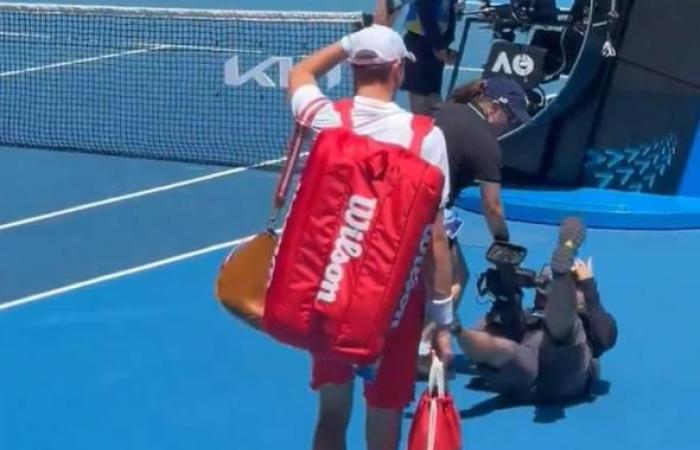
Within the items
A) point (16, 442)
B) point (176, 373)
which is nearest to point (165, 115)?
point (176, 373)

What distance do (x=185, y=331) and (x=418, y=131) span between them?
3259 millimetres

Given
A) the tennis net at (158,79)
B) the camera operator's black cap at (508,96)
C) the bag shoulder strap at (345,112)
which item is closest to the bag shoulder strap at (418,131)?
the bag shoulder strap at (345,112)

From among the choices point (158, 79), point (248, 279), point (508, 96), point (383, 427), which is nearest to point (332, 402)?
point (383, 427)

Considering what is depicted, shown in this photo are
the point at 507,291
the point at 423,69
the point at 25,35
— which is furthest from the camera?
the point at 25,35

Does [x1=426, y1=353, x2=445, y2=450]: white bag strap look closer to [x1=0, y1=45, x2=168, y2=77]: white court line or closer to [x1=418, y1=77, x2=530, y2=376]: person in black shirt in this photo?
[x1=418, y1=77, x2=530, y2=376]: person in black shirt

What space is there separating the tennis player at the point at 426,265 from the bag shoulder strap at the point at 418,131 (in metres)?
0.01

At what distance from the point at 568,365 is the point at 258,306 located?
203cm

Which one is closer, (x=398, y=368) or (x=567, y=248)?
(x=398, y=368)

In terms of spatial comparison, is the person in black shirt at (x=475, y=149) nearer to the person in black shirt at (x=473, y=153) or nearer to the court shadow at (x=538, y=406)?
the person in black shirt at (x=473, y=153)

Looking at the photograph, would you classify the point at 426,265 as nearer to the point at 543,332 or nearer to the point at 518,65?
the point at 543,332

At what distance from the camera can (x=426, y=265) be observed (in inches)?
223

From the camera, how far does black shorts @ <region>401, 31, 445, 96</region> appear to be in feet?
36.6

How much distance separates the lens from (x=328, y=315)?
532 cm

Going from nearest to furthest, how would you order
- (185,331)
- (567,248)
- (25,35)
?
(567,248) → (185,331) → (25,35)
